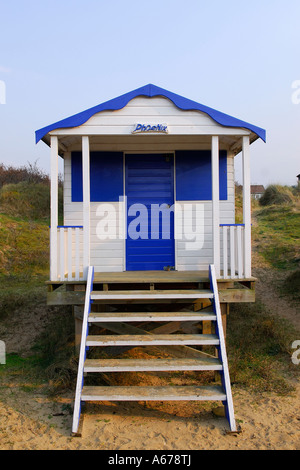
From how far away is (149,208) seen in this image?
6.99 metres

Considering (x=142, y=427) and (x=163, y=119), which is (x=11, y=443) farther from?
(x=163, y=119)

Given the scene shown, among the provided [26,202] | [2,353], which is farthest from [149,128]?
[26,202]

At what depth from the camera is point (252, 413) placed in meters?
4.77

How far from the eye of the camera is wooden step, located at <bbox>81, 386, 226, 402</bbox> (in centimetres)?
438

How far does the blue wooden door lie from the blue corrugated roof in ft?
4.54

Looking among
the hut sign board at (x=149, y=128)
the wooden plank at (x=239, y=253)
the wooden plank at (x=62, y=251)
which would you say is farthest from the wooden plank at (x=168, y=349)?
the hut sign board at (x=149, y=128)

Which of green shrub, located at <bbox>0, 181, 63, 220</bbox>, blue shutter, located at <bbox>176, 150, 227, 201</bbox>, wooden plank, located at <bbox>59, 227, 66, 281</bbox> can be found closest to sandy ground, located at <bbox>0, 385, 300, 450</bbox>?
wooden plank, located at <bbox>59, 227, 66, 281</bbox>

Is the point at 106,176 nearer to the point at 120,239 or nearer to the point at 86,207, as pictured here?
the point at 120,239

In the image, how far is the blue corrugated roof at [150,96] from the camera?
5.65m

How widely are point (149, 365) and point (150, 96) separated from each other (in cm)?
375

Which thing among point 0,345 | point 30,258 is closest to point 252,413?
point 0,345

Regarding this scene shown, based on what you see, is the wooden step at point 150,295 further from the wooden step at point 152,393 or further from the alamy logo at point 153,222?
the alamy logo at point 153,222

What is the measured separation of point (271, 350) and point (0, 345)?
5.13 m

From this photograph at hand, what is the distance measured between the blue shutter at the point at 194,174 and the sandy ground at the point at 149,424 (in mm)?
3290
